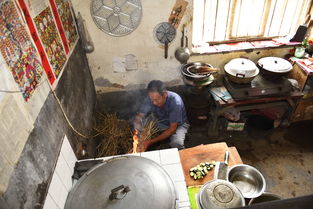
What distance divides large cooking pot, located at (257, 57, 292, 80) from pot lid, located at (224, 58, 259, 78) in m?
0.24

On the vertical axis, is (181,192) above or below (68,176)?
below

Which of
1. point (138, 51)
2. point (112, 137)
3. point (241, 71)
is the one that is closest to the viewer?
point (112, 137)

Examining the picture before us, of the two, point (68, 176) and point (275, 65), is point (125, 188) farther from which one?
point (275, 65)

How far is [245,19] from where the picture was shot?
425 cm

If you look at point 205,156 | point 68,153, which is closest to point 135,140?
point 205,156

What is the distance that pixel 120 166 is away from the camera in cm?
203

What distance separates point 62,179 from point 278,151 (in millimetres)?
3794

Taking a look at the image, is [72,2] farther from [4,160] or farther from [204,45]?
[4,160]

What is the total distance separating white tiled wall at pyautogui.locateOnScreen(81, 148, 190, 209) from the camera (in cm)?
199

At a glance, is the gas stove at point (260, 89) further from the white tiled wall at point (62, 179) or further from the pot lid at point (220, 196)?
the white tiled wall at point (62, 179)

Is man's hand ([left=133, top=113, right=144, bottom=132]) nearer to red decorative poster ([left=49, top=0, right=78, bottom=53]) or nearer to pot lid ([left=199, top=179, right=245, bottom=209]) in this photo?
red decorative poster ([left=49, top=0, right=78, bottom=53])

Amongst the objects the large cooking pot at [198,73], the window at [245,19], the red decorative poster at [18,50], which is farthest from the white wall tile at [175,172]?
the window at [245,19]

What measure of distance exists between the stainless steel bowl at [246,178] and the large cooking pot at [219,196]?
381 millimetres

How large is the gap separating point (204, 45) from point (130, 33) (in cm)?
150
